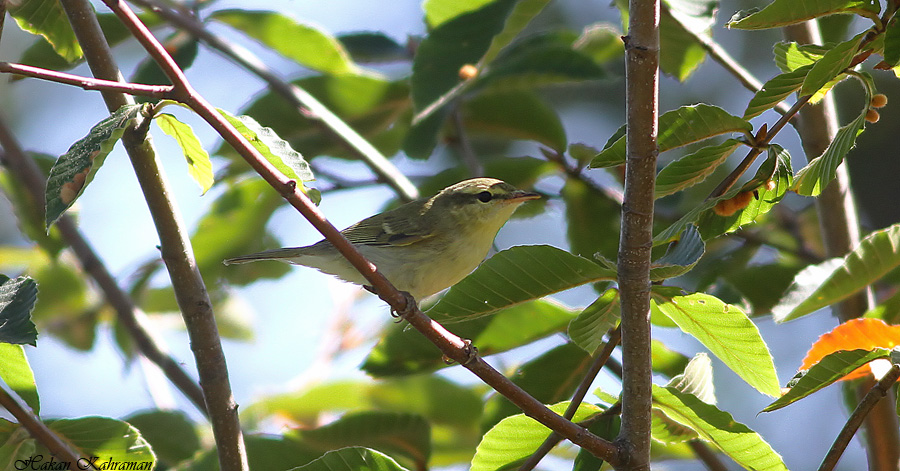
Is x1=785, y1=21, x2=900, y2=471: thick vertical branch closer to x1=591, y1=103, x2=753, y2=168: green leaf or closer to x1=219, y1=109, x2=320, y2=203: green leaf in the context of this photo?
x1=591, y1=103, x2=753, y2=168: green leaf

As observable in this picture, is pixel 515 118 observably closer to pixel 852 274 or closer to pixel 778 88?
pixel 852 274

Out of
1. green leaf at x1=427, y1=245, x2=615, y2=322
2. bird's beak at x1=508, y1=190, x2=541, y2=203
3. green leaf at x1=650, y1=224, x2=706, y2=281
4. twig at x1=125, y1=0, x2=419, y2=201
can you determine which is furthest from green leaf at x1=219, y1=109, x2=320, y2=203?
bird's beak at x1=508, y1=190, x2=541, y2=203

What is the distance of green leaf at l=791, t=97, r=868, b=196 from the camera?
1273 millimetres

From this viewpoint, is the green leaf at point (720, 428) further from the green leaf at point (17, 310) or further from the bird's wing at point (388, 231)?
the bird's wing at point (388, 231)

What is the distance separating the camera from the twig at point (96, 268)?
253cm

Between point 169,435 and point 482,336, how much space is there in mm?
1050

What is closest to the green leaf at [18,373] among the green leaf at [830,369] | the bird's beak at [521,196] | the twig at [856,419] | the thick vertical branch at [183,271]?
the thick vertical branch at [183,271]

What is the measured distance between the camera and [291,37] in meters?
2.83

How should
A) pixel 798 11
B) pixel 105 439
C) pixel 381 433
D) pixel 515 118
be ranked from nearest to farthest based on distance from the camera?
pixel 798 11 → pixel 105 439 → pixel 381 433 → pixel 515 118

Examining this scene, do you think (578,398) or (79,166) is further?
(578,398)

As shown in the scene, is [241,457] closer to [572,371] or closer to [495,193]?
[572,371]

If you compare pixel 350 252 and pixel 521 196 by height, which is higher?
pixel 521 196

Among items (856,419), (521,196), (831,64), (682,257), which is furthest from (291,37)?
(856,419)

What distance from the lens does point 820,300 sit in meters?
1.83
